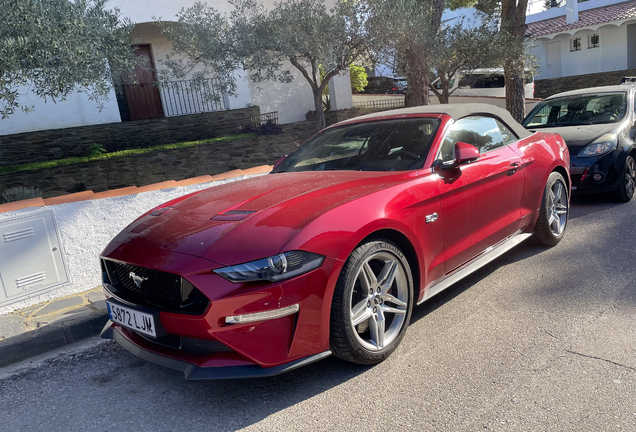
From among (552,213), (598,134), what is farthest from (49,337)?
(598,134)

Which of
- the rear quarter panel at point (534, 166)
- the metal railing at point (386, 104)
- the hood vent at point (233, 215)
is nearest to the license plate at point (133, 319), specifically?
the hood vent at point (233, 215)

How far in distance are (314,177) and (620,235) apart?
11.8ft

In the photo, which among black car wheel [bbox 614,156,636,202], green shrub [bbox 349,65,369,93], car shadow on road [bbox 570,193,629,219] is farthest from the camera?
green shrub [bbox 349,65,369,93]

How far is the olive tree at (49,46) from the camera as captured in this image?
541cm

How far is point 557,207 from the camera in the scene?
5.22 m

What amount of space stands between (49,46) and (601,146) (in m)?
6.87

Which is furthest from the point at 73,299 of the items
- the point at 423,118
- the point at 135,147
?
the point at 135,147

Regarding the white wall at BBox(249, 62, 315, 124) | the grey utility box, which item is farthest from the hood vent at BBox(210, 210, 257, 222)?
the white wall at BBox(249, 62, 315, 124)

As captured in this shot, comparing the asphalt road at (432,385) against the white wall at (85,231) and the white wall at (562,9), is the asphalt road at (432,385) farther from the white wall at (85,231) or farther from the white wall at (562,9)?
the white wall at (562,9)

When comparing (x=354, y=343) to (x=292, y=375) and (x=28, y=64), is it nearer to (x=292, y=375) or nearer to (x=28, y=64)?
(x=292, y=375)

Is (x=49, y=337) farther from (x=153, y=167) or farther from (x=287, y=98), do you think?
(x=287, y=98)

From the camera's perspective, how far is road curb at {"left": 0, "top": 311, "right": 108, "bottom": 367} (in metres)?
3.72

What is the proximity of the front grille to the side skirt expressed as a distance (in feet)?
5.20

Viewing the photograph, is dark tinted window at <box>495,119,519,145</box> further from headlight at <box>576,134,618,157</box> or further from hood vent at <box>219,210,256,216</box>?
hood vent at <box>219,210,256,216</box>
